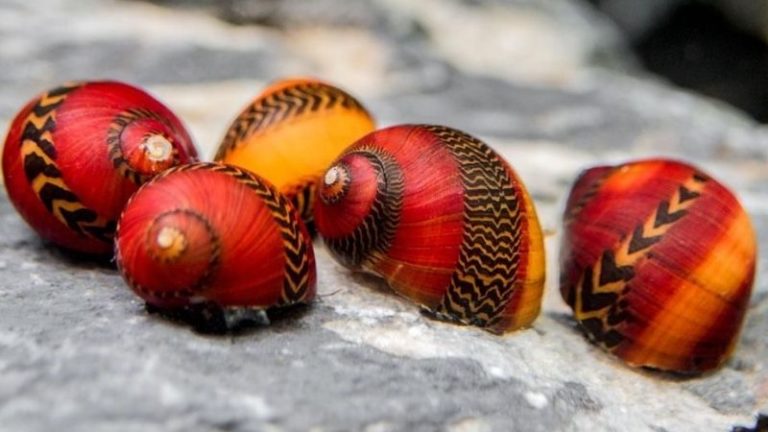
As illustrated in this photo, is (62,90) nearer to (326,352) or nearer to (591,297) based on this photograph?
(326,352)

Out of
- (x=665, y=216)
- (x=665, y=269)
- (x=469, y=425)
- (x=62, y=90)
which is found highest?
(x=62, y=90)

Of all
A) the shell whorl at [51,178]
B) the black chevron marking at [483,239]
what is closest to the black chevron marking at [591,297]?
the black chevron marking at [483,239]

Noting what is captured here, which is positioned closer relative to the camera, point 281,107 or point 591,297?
point 591,297

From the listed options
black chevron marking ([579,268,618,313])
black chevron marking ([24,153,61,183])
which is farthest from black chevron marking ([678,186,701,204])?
black chevron marking ([24,153,61,183])

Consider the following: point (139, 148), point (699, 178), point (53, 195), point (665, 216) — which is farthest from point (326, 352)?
point (699, 178)

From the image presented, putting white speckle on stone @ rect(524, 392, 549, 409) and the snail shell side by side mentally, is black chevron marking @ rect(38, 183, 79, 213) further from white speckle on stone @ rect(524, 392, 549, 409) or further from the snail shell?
white speckle on stone @ rect(524, 392, 549, 409)

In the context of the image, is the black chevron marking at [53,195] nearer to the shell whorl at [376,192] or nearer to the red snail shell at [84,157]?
the red snail shell at [84,157]
